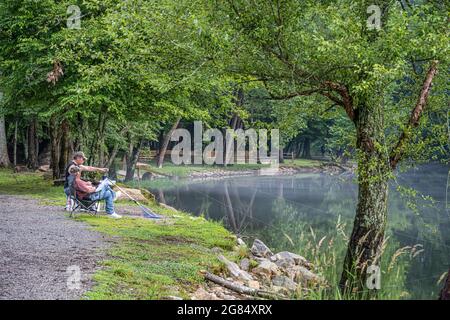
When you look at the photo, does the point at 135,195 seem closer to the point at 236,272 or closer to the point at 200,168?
the point at 236,272

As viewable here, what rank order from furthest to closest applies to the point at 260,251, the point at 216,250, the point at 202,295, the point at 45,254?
the point at 260,251 < the point at 216,250 < the point at 45,254 < the point at 202,295

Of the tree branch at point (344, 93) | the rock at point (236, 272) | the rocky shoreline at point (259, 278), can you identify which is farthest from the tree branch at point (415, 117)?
the rock at point (236, 272)

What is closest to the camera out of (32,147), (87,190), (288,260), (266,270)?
(266,270)

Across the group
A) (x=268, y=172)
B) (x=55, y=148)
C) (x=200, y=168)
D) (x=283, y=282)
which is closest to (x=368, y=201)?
(x=283, y=282)

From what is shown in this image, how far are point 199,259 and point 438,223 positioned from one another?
13867 mm

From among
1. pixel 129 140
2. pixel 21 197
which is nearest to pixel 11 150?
pixel 129 140

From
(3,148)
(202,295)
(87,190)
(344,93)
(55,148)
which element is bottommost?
(202,295)

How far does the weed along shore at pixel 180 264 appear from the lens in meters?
7.19

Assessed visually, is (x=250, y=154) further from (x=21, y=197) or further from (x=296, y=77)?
(x=296, y=77)

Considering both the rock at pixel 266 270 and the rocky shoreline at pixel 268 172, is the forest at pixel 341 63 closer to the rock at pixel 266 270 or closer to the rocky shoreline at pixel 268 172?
the rock at pixel 266 270

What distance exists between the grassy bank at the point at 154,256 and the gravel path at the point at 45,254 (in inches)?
11.8

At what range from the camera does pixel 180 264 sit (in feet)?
28.6

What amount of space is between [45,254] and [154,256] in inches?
74.3

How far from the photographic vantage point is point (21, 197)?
17.3 metres
